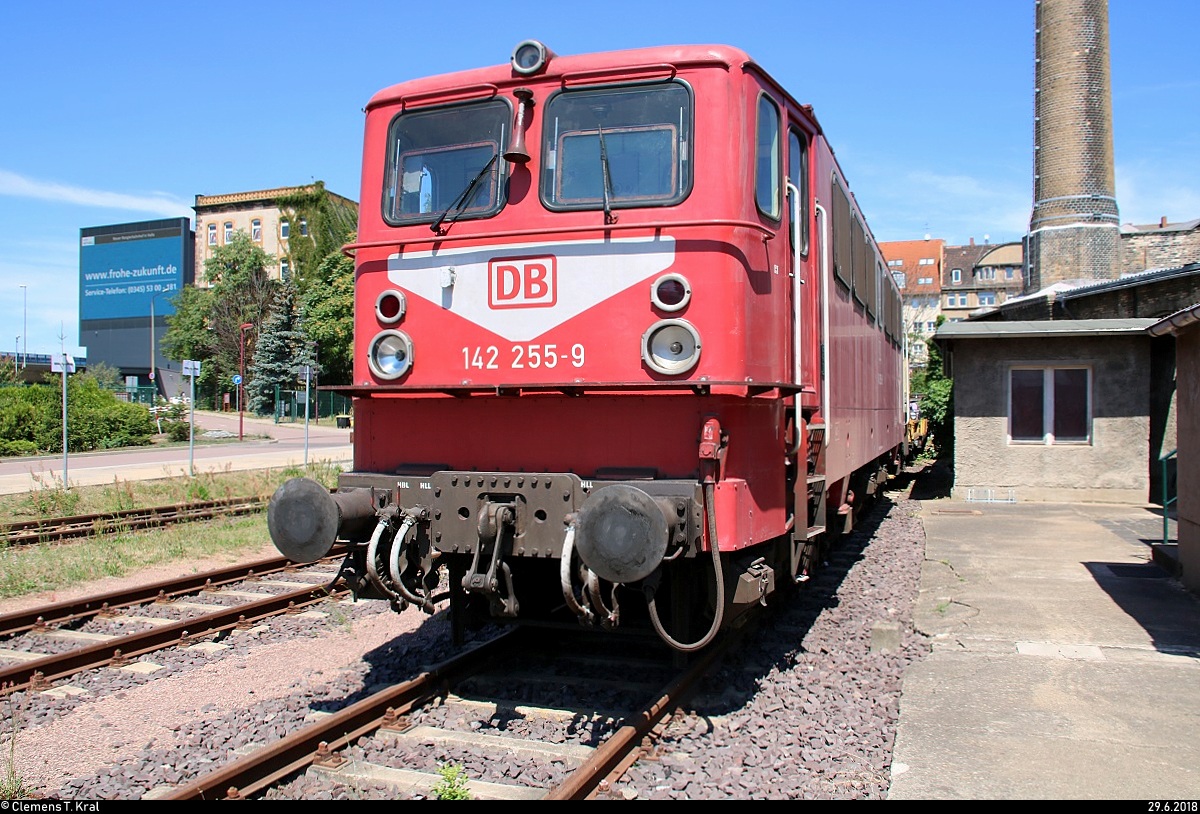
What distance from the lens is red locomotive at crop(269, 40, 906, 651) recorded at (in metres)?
4.71

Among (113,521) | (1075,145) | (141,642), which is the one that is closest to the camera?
(141,642)

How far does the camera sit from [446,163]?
549 centimetres

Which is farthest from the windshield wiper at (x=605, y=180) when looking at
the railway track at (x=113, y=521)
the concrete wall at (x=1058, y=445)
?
the concrete wall at (x=1058, y=445)

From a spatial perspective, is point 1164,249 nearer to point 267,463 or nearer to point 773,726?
point 267,463

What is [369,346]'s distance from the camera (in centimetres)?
541

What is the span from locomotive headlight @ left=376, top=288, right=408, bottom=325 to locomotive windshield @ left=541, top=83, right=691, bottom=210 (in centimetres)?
101

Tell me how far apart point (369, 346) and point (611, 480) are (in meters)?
1.69

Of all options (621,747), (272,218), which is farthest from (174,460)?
(272,218)

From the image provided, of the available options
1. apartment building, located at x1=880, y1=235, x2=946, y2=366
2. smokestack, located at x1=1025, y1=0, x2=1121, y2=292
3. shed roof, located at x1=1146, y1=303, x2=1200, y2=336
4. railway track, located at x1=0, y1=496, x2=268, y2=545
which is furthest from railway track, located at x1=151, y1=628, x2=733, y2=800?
apartment building, located at x1=880, y1=235, x2=946, y2=366

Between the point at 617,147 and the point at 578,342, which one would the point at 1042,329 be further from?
the point at 578,342

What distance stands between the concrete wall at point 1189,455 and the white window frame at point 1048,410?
6.52 m

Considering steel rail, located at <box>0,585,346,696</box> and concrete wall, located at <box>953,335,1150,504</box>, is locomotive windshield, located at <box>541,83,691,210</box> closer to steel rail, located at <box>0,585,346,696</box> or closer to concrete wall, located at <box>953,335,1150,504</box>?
steel rail, located at <box>0,585,346,696</box>

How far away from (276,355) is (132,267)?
26462 mm
